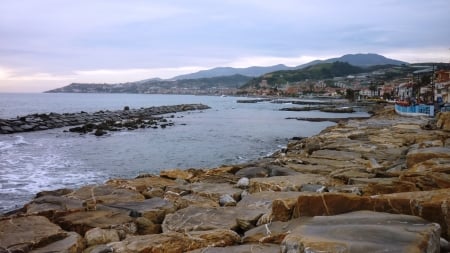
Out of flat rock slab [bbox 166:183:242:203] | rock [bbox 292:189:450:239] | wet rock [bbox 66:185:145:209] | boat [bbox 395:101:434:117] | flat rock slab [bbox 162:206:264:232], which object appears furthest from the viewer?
boat [bbox 395:101:434:117]

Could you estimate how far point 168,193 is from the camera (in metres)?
9.40

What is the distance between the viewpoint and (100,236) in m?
6.22

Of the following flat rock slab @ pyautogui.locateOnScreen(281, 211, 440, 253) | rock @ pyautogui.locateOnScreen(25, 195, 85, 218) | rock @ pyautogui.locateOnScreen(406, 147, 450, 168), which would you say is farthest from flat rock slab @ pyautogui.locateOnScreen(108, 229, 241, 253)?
rock @ pyautogui.locateOnScreen(406, 147, 450, 168)

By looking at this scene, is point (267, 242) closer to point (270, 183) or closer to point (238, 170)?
point (270, 183)

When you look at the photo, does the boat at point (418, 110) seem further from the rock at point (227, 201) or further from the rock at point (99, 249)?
the rock at point (99, 249)

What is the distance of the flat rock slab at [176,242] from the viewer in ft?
17.7

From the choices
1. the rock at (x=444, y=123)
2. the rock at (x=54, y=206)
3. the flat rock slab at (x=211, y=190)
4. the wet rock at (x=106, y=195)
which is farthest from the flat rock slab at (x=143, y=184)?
the rock at (x=444, y=123)

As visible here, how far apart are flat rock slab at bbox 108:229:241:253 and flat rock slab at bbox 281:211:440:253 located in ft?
4.48

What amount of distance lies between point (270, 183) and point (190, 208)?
2.67 meters

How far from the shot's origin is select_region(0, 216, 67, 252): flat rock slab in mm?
5965

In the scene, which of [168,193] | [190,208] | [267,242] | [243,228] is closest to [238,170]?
[168,193]

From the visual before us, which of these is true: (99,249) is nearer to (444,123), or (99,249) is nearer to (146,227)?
(146,227)

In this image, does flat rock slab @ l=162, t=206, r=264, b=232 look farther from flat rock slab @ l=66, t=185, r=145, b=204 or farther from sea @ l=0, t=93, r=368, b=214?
sea @ l=0, t=93, r=368, b=214

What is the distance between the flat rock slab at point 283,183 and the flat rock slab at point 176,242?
3.50 meters
